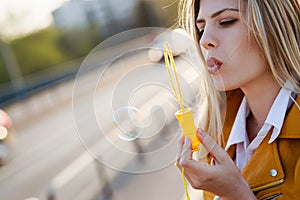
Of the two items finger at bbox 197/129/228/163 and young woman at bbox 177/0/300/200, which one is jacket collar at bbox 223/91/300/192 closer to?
young woman at bbox 177/0/300/200

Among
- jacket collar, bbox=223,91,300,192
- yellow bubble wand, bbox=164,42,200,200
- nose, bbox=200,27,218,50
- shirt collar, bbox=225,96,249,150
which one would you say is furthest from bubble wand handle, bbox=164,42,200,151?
shirt collar, bbox=225,96,249,150

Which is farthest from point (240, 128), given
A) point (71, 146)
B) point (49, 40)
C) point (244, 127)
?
point (49, 40)

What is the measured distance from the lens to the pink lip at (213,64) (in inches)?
58.1

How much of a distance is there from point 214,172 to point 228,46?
376 mm

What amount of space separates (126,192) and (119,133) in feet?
14.0

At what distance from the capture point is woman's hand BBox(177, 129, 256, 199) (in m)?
1.34

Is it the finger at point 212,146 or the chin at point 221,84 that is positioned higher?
the chin at point 221,84

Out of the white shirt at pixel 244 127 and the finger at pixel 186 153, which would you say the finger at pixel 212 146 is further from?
the white shirt at pixel 244 127

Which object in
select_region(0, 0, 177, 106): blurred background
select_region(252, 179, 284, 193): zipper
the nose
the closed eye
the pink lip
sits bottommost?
select_region(0, 0, 177, 106): blurred background

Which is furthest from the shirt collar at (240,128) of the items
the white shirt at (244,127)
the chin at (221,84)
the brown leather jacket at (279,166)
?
the chin at (221,84)

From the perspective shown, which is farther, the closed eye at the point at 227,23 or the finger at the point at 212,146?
the closed eye at the point at 227,23

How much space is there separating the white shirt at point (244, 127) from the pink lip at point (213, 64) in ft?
0.74

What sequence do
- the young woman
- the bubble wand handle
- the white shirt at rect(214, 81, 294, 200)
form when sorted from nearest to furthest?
the bubble wand handle, the young woman, the white shirt at rect(214, 81, 294, 200)

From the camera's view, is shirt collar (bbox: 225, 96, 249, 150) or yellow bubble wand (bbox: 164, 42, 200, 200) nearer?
yellow bubble wand (bbox: 164, 42, 200, 200)
